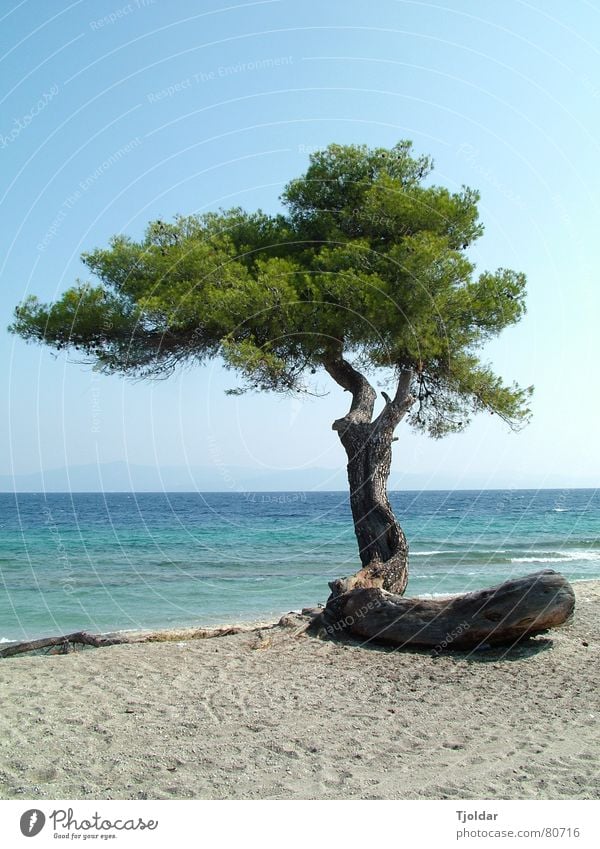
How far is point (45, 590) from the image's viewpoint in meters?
18.4

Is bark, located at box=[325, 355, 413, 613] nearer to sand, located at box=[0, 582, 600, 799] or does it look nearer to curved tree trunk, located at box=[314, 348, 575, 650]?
curved tree trunk, located at box=[314, 348, 575, 650]

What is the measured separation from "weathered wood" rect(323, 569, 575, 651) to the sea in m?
5.05

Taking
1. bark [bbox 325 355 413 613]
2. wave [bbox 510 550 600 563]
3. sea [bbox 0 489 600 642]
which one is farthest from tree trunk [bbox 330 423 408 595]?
wave [bbox 510 550 600 563]

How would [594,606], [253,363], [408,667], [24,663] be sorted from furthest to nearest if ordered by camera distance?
[594,606] → [253,363] → [24,663] → [408,667]

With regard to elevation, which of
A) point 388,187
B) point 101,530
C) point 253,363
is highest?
point 388,187

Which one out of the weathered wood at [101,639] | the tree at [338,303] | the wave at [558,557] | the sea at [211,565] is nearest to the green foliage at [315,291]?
the tree at [338,303]

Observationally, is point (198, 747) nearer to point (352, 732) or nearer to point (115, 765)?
point (115, 765)

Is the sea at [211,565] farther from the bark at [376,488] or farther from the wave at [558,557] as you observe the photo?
the bark at [376,488]

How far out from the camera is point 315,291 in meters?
10.7

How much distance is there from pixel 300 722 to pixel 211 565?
1968 cm

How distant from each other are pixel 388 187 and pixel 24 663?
883 centimetres

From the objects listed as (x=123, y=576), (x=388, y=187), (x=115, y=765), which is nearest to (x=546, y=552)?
(x=123, y=576)

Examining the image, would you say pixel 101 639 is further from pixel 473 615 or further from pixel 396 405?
pixel 396 405

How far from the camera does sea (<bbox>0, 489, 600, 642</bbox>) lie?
14.7 m
